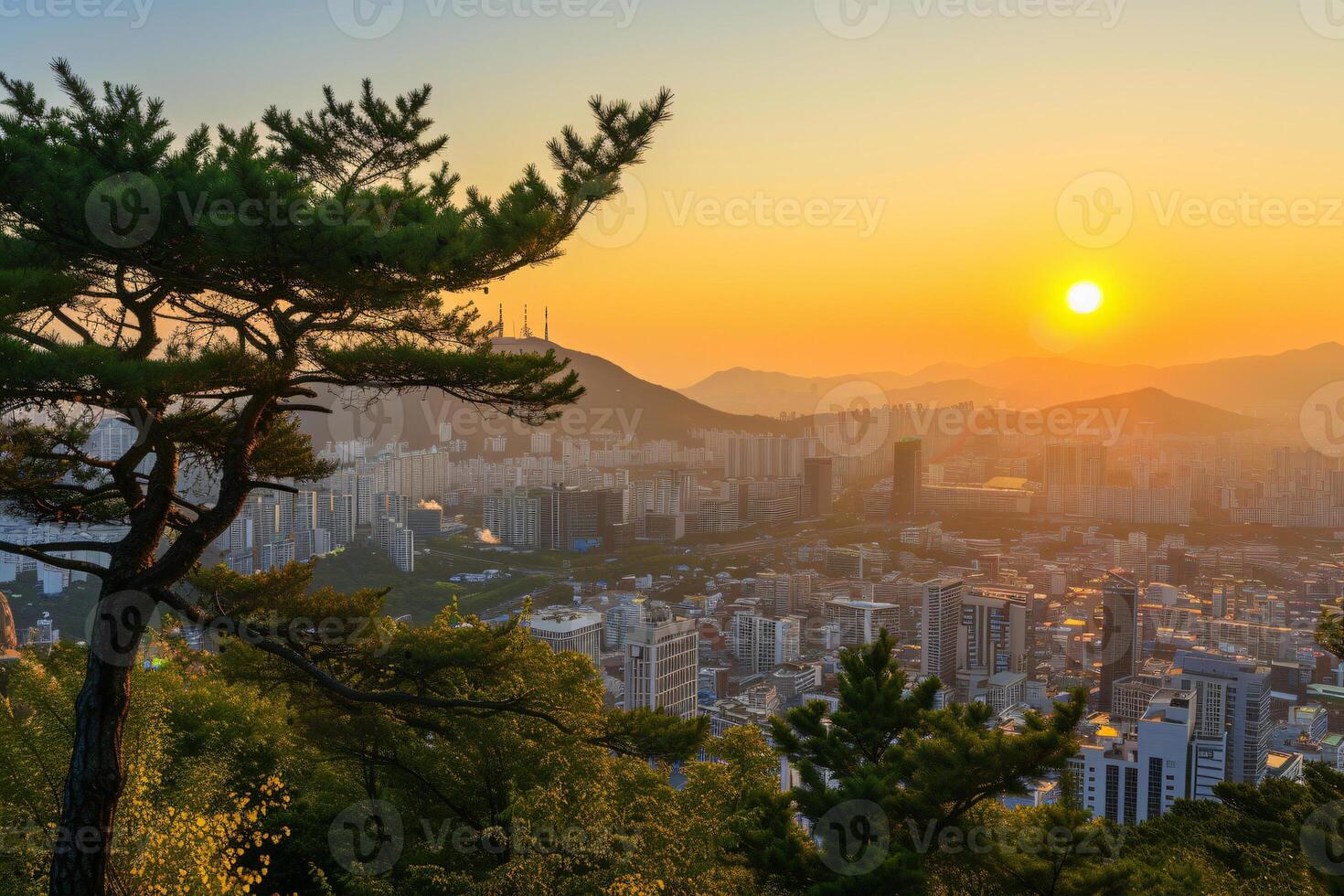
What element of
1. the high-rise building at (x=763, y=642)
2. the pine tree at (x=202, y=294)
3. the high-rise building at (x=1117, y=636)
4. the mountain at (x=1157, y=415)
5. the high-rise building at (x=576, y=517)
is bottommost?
the high-rise building at (x=763, y=642)

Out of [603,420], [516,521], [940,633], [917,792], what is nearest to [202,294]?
[917,792]

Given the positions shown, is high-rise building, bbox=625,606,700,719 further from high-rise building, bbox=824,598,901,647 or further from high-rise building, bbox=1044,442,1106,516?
high-rise building, bbox=1044,442,1106,516

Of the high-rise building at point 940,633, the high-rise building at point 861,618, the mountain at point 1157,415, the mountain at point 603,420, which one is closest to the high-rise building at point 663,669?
the high-rise building at point 940,633

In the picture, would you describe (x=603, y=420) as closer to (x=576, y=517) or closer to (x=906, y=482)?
(x=576, y=517)

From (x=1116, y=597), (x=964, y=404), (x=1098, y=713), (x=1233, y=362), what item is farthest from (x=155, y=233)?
(x=1233, y=362)

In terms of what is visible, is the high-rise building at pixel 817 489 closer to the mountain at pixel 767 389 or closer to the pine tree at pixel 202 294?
the mountain at pixel 767 389

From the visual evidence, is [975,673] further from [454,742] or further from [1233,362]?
[1233,362]
